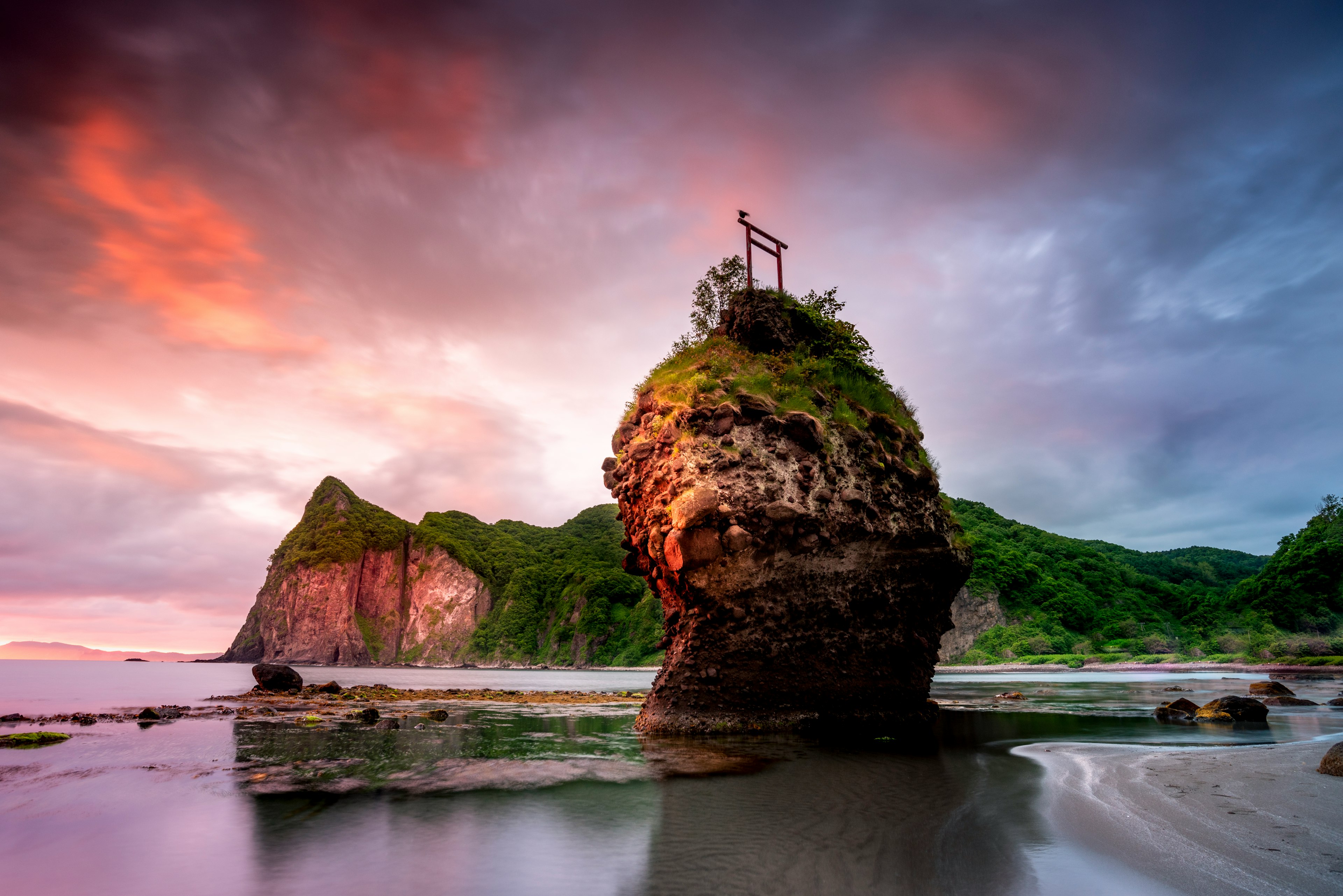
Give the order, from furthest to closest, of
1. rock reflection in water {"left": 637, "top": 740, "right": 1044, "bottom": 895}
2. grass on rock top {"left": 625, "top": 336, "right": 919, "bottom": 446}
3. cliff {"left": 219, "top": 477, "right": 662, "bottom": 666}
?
cliff {"left": 219, "top": 477, "right": 662, "bottom": 666} < grass on rock top {"left": 625, "top": 336, "right": 919, "bottom": 446} < rock reflection in water {"left": 637, "top": 740, "right": 1044, "bottom": 895}

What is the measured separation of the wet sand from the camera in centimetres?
661

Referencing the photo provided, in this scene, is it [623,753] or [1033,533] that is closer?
[623,753]

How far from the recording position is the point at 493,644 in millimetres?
134250

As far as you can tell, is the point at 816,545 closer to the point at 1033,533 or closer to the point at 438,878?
the point at 438,878

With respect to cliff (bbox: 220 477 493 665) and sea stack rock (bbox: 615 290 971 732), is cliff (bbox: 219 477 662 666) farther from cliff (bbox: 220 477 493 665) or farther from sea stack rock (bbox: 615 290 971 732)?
sea stack rock (bbox: 615 290 971 732)

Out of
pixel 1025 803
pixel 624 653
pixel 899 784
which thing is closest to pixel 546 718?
pixel 899 784

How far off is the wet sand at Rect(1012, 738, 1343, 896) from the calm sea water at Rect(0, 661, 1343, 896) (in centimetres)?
56

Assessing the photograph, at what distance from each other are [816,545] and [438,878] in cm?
1329

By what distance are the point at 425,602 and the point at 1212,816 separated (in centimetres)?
15040

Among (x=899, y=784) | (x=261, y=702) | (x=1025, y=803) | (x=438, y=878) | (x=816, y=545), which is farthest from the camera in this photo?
(x=261, y=702)

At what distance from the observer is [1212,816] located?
8.77 m

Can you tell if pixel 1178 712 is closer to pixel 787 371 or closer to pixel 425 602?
pixel 787 371

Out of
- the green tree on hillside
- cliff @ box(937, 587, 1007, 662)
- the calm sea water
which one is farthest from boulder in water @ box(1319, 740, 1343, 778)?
cliff @ box(937, 587, 1007, 662)

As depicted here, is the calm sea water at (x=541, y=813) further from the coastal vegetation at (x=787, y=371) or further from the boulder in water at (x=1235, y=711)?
the coastal vegetation at (x=787, y=371)
